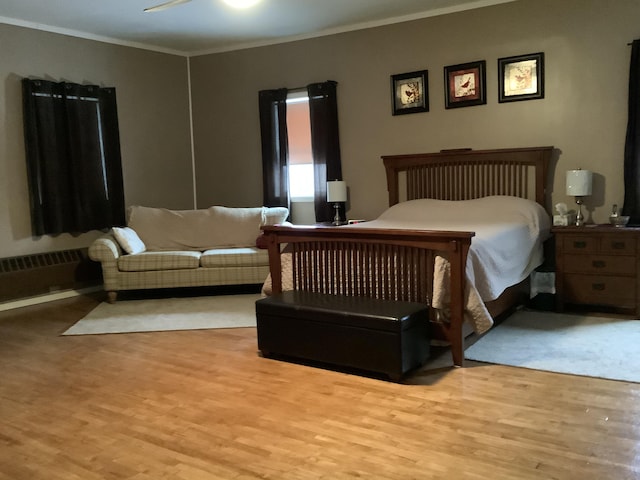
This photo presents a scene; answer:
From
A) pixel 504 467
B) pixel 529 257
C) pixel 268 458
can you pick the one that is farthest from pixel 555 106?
pixel 268 458

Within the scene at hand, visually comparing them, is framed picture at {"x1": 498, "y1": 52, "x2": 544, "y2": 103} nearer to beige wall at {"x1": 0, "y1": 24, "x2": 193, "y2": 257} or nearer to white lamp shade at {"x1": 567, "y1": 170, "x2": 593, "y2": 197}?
white lamp shade at {"x1": 567, "y1": 170, "x2": 593, "y2": 197}

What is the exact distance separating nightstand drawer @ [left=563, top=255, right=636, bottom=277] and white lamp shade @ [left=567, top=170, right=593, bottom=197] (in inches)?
20.3

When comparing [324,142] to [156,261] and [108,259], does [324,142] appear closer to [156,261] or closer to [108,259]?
[156,261]

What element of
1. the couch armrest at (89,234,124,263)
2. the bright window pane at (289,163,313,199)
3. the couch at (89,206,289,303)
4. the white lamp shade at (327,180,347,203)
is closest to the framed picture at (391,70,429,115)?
the white lamp shade at (327,180,347,203)

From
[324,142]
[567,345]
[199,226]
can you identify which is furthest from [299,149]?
[567,345]

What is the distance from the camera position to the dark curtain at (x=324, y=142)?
602 centimetres

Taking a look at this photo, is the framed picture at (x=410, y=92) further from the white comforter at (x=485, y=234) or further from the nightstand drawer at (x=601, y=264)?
the nightstand drawer at (x=601, y=264)

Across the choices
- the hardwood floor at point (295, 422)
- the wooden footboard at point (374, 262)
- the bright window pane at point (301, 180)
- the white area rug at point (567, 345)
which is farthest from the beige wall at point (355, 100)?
the hardwood floor at point (295, 422)

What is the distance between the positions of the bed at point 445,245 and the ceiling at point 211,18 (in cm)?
137

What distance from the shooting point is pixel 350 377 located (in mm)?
3244

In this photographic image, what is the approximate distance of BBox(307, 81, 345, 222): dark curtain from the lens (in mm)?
6023

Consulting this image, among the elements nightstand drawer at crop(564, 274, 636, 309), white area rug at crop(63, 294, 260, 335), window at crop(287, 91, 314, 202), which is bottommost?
white area rug at crop(63, 294, 260, 335)

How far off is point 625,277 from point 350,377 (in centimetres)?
243

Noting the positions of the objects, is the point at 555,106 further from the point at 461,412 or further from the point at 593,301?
the point at 461,412
